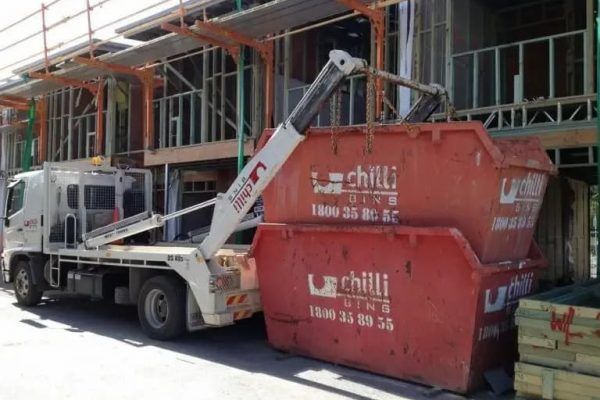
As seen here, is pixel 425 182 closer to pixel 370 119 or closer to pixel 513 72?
pixel 370 119

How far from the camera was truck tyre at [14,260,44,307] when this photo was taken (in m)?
11.5

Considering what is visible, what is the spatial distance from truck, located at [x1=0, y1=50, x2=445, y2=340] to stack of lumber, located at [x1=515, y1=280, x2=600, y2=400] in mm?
3187

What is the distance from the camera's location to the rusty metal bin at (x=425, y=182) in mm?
6129

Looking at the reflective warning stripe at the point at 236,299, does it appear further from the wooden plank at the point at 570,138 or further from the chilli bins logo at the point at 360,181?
the wooden plank at the point at 570,138

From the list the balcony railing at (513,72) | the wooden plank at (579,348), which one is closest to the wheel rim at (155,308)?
the wooden plank at (579,348)

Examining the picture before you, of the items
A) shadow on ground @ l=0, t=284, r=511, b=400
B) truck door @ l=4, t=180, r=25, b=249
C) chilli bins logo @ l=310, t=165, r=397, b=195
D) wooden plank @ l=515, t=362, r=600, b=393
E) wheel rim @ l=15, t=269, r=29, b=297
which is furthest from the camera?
truck door @ l=4, t=180, r=25, b=249

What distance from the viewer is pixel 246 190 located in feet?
25.1

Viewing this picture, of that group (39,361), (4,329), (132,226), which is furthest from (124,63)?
(39,361)

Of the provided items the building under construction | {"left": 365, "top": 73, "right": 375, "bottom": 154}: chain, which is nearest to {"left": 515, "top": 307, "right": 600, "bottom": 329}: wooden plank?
{"left": 365, "top": 73, "right": 375, "bottom": 154}: chain

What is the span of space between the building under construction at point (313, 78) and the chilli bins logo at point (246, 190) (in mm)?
1129

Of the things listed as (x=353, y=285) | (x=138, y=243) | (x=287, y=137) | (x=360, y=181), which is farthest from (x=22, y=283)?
(x=360, y=181)

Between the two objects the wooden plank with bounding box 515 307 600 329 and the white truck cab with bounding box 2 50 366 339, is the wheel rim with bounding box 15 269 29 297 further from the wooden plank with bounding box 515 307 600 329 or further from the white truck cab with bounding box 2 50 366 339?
the wooden plank with bounding box 515 307 600 329

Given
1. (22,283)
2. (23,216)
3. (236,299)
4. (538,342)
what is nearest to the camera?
(538,342)

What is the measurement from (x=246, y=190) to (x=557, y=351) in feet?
13.2
